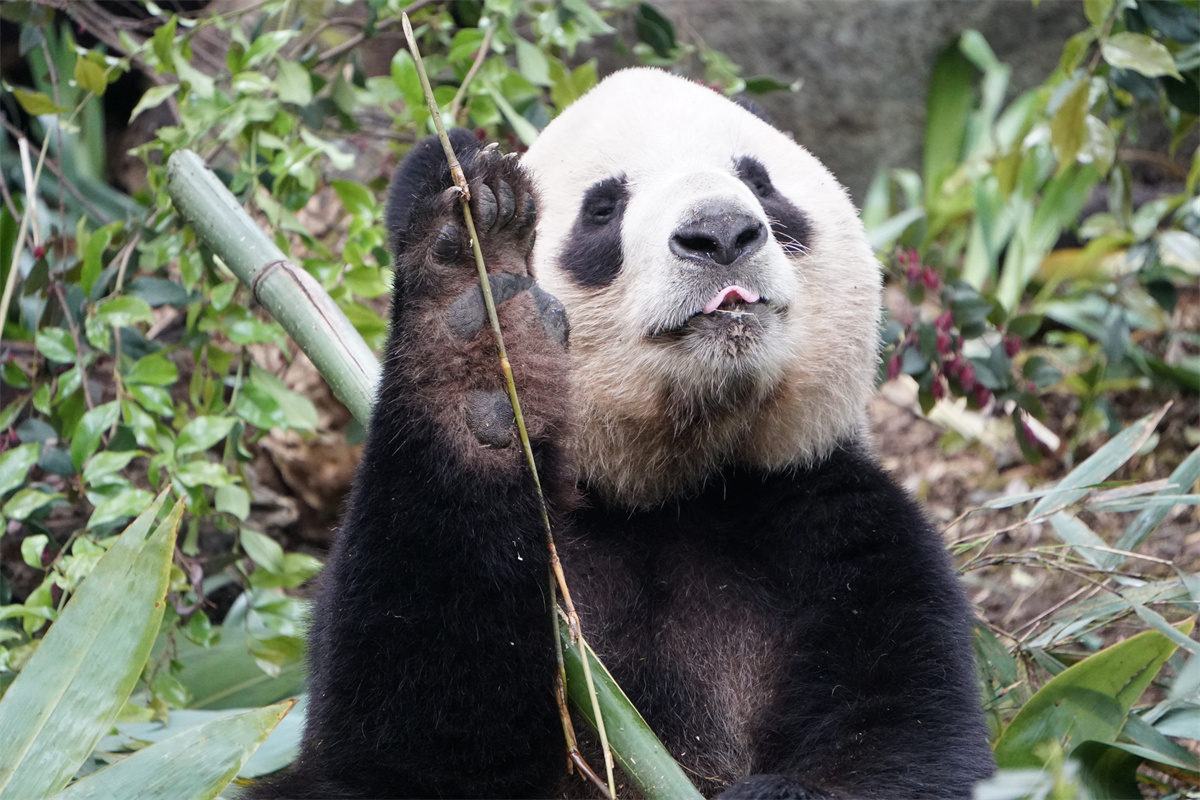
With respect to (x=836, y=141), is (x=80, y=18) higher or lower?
higher

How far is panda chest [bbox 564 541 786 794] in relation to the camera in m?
2.39

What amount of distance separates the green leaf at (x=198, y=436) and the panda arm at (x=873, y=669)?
153 cm

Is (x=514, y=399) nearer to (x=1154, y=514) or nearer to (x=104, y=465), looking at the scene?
(x=104, y=465)

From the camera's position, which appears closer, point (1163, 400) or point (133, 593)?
point (133, 593)

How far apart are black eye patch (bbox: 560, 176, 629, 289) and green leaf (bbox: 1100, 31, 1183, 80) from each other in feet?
5.54

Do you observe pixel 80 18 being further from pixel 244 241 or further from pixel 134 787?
pixel 134 787

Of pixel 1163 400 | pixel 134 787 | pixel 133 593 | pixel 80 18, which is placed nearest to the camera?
pixel 134 787

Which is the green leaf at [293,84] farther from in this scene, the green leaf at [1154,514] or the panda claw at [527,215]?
the green leaf at [1154,514]

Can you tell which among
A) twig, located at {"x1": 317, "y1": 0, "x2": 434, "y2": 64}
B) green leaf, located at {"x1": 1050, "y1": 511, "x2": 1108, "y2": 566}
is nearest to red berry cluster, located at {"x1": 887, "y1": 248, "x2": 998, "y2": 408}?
green leaf, located at {"x1": 1050, "y1": 511, "x2": 1108, "y2": 566}

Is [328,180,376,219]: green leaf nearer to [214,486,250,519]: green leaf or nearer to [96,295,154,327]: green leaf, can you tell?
[96,295,154,327]: green leaf

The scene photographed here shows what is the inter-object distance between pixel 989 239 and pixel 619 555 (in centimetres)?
388

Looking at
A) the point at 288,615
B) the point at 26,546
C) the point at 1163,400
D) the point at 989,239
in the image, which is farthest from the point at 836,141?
the point at 26,546

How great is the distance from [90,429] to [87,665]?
3.58ft

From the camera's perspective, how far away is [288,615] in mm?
3400
